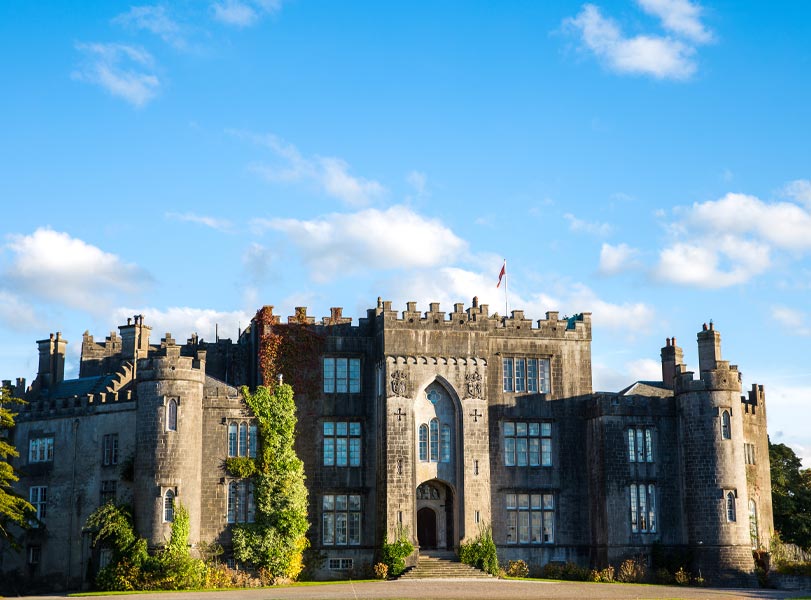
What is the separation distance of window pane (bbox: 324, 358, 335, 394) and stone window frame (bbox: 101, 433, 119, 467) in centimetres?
981

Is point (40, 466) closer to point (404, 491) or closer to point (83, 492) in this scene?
point (83, 492)

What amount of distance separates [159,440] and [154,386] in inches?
91.3

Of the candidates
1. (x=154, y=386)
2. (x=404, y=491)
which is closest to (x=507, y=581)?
(x=404, y=491)

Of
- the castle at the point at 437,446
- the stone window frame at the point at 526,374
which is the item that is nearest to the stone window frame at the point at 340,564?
the castle at the point at 437,446

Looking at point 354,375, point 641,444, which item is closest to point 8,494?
point 354,375

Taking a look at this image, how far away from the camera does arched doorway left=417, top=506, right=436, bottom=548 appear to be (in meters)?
51.9

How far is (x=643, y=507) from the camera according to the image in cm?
5150

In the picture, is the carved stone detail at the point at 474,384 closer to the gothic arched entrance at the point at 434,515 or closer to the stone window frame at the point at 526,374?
the stone window frame at the point at 526,374

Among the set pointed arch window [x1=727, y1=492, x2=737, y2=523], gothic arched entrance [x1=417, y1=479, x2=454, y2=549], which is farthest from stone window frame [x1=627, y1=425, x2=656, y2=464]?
gothic arched entrance [x1=417, y1=479, x2=454, y2=549]

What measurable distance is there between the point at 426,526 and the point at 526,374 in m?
8.76

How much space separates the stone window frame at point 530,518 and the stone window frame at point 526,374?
4.94 metres

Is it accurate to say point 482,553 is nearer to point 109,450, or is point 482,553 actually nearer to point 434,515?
point 434,515

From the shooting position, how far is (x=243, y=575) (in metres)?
45.7

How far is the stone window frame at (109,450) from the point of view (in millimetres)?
48319
